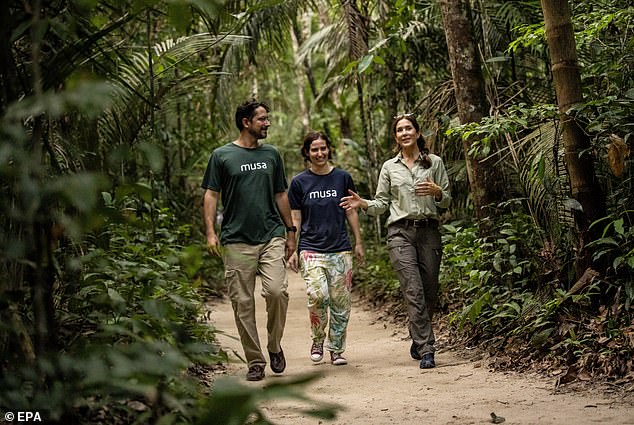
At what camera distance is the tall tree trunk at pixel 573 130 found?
19.3 ft

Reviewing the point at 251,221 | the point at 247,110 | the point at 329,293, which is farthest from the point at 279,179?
the point at 329,293

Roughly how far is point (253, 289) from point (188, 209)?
27.6 feet

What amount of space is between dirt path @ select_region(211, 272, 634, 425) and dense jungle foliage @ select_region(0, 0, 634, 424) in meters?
0.37

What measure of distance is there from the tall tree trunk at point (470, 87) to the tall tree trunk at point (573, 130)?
135cm

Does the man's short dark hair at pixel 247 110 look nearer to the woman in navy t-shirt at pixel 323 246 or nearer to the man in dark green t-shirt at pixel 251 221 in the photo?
the man in dark green t-shirt at pixel 251 221

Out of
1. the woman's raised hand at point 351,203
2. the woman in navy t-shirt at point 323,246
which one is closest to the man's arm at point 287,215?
the woman in navy t-shirt at point 323,246

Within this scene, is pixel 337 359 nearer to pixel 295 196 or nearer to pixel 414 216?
pixel 414 216

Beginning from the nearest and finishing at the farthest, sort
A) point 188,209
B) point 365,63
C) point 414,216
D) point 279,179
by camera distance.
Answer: point 414,216
point 279,179
point 365,63
point 188,209

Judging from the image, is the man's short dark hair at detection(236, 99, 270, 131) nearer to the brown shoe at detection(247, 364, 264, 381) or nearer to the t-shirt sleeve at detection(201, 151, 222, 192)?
the t-shirt sleeve at detection(201, 151, 222, 192)

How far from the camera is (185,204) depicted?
14695mm

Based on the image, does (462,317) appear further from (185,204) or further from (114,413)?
(185,204)

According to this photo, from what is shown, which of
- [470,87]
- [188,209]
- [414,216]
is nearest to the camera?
[414,216]

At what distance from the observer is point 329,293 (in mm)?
7070

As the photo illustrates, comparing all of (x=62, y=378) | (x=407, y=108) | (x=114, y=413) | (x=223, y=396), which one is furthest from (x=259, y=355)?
(x=407, y=108)
